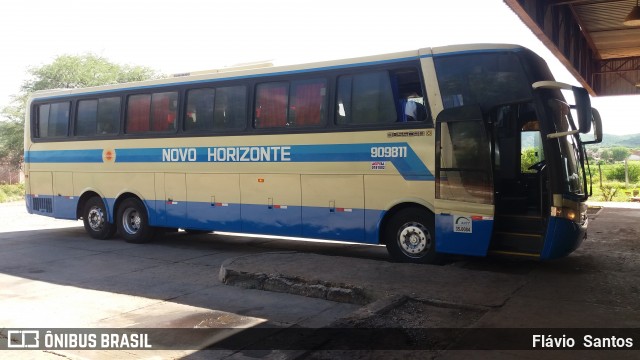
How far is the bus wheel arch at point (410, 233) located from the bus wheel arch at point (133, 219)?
584 cm

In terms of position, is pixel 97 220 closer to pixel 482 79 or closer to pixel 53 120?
pixel 53 120

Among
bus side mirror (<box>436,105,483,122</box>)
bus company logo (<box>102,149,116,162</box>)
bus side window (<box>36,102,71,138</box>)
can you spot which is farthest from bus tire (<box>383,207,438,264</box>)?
bus side window (<box>36,102,71,138</box>)

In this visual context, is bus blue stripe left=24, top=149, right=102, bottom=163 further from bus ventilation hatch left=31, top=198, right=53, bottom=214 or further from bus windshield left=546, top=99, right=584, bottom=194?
bus windshield left=546, top=99, right=584, bottom=194

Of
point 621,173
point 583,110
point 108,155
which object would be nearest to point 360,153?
point 583,110

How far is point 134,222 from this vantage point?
12.3 meters

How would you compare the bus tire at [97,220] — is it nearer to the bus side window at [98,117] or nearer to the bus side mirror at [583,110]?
the bus side window at [98,117]

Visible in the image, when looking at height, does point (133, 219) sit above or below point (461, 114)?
below

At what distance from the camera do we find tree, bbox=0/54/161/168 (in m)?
37.6

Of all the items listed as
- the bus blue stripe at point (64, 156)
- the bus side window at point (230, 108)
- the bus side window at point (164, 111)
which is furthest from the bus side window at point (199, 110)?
the bus blue stripe at point (64, 156)

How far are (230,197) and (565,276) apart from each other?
6.17m

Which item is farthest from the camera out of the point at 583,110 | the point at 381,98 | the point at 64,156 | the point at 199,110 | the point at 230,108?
the point at 64,156

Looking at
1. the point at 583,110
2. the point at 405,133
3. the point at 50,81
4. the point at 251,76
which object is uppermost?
the point at 50,81

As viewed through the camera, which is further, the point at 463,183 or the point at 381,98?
the point at 381,98

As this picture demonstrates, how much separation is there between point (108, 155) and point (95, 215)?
63.3 inches
